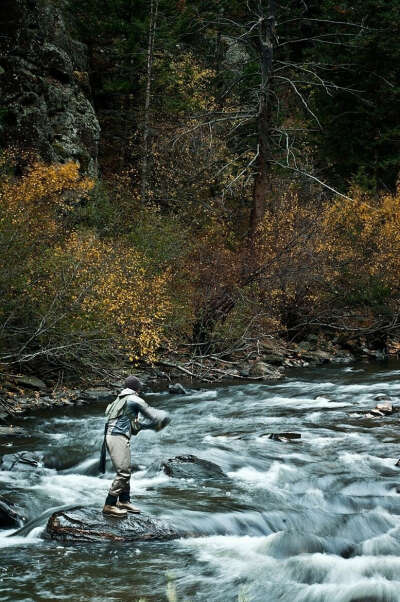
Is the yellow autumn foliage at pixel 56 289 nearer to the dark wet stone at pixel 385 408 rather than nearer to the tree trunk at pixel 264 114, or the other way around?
the dark wet stone at pixel 385 408

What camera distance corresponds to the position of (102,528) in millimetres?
7535

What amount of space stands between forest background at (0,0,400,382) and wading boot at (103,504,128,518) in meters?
6.18

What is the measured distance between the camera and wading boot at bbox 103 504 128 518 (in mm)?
7762

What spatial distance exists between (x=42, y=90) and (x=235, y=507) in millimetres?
19211

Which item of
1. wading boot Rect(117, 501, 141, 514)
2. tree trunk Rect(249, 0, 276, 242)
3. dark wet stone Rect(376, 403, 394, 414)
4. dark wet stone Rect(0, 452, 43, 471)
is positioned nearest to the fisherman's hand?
wading boot Rect(117, 501, 141, 514)

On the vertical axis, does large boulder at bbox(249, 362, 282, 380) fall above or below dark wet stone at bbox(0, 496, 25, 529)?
below

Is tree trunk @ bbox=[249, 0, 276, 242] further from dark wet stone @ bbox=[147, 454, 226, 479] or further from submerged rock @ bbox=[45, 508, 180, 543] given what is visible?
submerged rock @ bbox=[45, 508, 180, 543]

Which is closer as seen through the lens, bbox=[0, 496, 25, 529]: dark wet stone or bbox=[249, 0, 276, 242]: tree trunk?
bbox=[0, 496, 25, 529]: dark wet stone

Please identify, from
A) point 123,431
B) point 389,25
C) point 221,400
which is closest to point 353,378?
point 221,400

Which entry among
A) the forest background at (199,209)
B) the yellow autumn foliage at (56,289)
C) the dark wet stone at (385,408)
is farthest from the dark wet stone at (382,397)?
the yellow autumn foliage at (56,289)

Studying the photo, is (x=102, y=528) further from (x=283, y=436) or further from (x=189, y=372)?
(x=189, y=372)

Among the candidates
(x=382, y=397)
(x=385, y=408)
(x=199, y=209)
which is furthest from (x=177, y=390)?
(x=199, y=209)

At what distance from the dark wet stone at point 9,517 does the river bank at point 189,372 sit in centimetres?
384

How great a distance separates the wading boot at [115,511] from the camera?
7.76 m
